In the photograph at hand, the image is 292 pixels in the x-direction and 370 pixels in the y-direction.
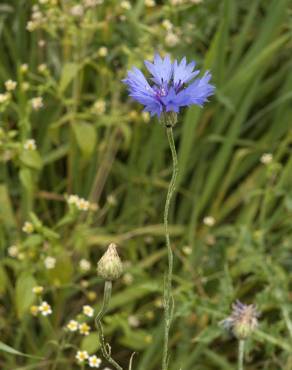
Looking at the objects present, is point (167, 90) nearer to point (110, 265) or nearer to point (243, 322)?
point (110, 265)

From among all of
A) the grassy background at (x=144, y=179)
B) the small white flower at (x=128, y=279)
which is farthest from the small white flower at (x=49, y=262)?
the small white flower at (x=128, y=279)

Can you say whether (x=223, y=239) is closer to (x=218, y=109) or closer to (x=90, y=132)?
(x=218, y=109)

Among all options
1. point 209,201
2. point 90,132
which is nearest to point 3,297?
point 90,132

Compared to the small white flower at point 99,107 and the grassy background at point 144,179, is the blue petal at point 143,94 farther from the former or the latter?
the small white flower at point 99,107

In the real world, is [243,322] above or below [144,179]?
below

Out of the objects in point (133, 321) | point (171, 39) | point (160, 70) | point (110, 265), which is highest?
point (171, 39)

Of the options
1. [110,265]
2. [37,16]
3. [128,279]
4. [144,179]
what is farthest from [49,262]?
[110,265]

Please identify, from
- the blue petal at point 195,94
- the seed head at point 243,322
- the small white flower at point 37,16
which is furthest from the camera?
the small white flower at point 37,16

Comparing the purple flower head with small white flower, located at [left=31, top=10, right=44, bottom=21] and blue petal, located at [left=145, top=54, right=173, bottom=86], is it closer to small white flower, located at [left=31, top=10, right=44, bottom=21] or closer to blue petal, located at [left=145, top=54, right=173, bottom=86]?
blue petal, located at [left=145, top=54, right=173, bottom=86]
